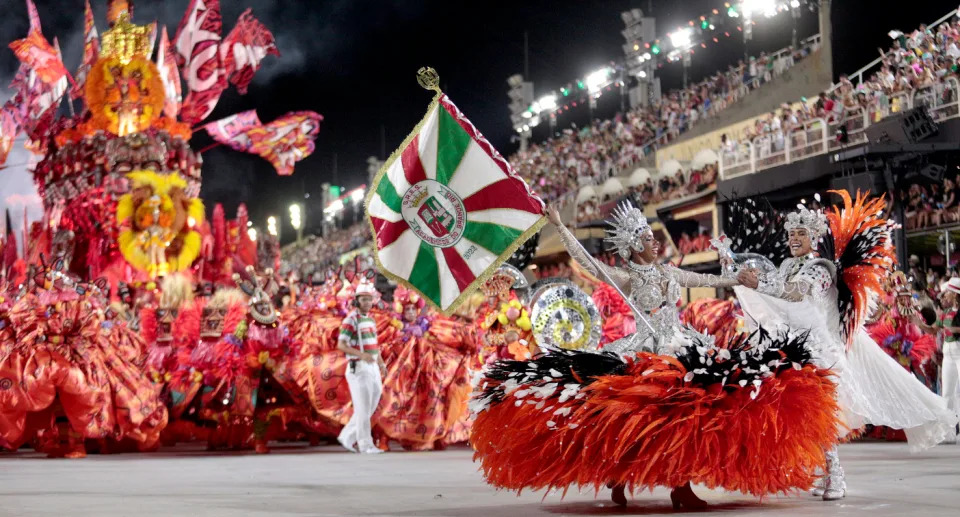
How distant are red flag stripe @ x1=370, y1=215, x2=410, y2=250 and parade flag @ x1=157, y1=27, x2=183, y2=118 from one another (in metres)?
24.1

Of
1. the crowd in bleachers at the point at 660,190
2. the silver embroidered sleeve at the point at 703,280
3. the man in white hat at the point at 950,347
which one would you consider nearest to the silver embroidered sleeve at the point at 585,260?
the silver embroidered sleeve at the point at 703,280

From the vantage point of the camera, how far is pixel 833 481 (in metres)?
6.48

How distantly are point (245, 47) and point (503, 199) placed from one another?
24952 millimetres

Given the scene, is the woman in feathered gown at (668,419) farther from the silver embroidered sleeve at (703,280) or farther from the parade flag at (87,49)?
the parade flag at (87,49)

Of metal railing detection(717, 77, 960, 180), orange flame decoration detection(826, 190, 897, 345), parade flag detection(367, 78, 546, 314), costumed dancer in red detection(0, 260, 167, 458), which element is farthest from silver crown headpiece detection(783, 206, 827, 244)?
metal railing detection(717, 77, 960, 180)

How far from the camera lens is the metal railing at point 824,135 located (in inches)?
683

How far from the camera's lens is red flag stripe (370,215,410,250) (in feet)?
23.8

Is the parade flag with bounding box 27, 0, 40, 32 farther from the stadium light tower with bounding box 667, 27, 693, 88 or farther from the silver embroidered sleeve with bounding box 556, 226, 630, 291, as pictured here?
the silver embroidered sleeve with bounding box 556, 226, 630, 291

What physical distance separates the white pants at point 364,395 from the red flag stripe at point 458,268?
4.62 metres

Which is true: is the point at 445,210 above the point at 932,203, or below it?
below

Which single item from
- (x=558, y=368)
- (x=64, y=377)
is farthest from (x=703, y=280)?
(x=64, y=377)

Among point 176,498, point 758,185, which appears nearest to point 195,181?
point 758,185

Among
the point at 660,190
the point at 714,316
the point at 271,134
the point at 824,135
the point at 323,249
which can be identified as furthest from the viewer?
the point at 323,249

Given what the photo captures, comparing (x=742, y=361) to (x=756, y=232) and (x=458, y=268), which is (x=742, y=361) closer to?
(x=458, y=268)
